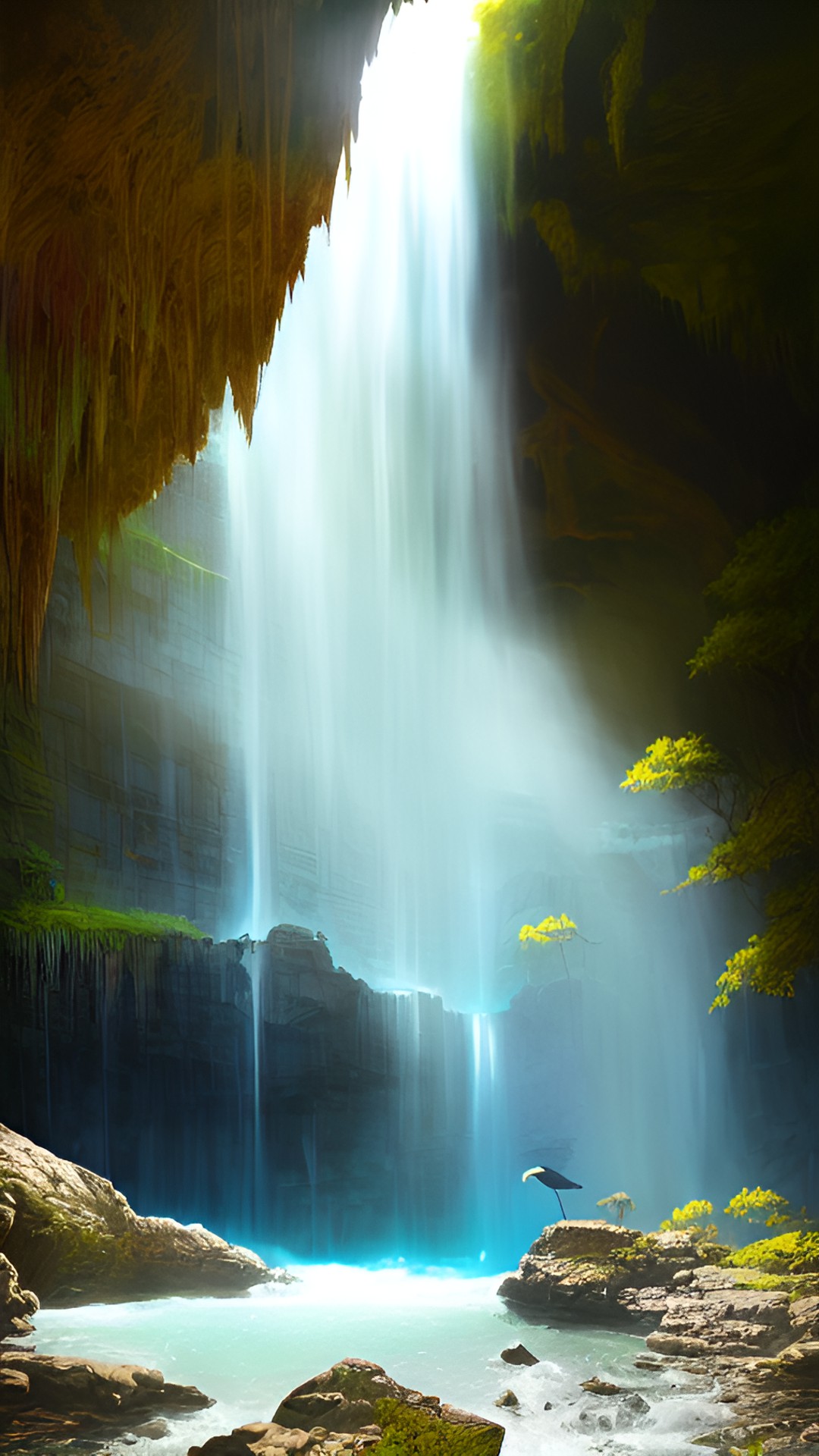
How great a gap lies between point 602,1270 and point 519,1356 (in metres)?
0.86

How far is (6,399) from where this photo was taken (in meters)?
4.45

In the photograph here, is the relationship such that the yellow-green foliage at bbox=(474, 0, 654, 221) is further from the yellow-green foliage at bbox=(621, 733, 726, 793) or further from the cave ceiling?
the yellow-green foliage at bbox=(621, 733, 726, 793)

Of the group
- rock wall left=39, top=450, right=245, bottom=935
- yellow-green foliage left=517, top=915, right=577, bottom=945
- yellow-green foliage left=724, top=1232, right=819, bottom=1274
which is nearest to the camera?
yellow-green foliage left=724, top=1232, right=819, bottom=1274

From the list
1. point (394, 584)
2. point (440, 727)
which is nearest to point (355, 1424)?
point (440, 727)

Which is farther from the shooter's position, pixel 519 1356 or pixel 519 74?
pixel 519 74

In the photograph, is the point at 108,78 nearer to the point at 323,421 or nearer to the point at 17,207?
the point at 17,207

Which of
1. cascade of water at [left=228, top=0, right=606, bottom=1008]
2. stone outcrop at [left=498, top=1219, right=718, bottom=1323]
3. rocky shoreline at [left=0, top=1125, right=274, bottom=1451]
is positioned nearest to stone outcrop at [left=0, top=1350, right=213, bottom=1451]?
rocky shoreline at [left=0, top=1125, right=274, bottom=1451]

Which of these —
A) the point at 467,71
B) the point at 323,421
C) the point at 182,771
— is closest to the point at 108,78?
the point at 467,71

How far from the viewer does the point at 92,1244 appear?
5.44 metres

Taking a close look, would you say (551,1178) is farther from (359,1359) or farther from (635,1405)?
(359,1359)

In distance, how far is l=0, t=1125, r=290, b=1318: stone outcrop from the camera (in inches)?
202

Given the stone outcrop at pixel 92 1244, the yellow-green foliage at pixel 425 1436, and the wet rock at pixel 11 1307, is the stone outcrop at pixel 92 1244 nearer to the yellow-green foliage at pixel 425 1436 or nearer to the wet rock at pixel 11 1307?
the wet rock at pixel 11 1307

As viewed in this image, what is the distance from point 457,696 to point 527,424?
2547 millimetres

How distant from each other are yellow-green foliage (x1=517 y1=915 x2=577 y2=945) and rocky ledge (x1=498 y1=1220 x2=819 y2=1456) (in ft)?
9.23
